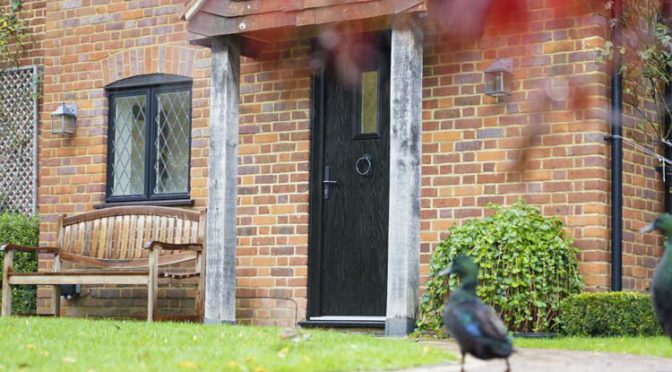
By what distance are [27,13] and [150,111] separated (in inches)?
99.8

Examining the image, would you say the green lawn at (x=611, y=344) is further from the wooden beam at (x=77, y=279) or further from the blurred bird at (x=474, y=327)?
the wooden beam at (x=77, y=279)

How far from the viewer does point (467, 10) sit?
250cm

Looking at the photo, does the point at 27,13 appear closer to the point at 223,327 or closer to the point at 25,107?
the point at 25,107

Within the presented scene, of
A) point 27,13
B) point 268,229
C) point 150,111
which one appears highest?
point 27,13

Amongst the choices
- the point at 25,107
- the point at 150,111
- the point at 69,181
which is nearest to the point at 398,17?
the point at 150,111

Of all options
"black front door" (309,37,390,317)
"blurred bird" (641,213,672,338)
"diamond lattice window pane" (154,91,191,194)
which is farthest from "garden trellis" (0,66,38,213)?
"blurred bird" (641,213,672,338)

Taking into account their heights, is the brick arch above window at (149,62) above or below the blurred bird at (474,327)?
above

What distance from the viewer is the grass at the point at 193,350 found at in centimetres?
668

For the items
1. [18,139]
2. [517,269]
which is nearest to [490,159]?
[517,269]

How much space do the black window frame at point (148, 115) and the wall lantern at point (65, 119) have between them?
404 mm

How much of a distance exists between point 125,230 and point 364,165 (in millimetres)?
2535

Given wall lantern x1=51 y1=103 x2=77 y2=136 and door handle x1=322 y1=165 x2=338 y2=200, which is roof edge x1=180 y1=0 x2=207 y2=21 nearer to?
door handle x1=322 y1=165 x2=338 y2=200

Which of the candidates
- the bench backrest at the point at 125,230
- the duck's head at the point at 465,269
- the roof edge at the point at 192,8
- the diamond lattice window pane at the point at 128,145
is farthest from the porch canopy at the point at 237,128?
the duck's head at the point at 465,269

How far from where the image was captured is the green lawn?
7.96 m
